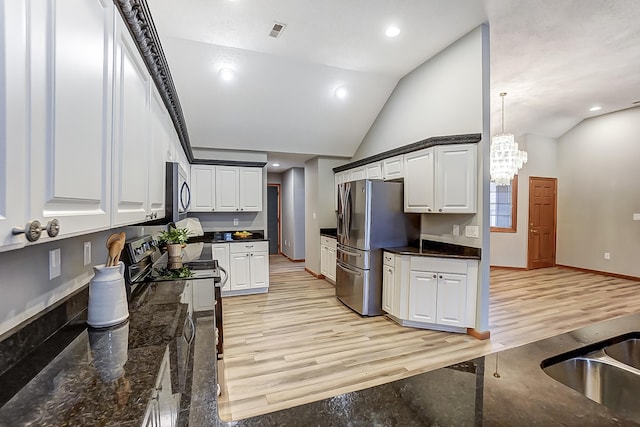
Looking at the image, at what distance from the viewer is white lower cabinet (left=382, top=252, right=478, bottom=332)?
310 centimetres

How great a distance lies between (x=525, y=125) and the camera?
5.96 meters

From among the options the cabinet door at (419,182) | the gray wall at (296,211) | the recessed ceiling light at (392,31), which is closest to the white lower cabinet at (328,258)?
the cabinet door at (419,182)

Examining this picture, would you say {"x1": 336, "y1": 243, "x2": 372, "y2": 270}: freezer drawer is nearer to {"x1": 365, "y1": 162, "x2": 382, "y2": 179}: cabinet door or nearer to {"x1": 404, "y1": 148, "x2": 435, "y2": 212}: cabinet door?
{"x1": 404, "y1": 148, "x2": 435, "y2": 212}: cabinet door

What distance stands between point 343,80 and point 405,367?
11.7ft

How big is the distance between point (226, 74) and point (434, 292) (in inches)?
142

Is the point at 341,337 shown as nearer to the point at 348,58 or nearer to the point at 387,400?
the point at 387,400

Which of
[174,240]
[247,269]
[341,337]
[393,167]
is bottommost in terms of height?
[341,337]

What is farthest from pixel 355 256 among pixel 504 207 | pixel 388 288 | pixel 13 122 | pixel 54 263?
pixel 504 207

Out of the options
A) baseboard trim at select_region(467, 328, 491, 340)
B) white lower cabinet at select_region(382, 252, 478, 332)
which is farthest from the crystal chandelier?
baseboard trim at select_region(467, 328, 491, 340)

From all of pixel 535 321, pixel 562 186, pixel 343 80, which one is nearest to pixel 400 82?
pixel 343 80

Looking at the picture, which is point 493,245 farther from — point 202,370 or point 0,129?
point 0,129

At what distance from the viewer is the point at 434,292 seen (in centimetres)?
323

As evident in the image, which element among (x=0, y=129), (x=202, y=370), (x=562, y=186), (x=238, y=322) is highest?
(x=562, y=186)

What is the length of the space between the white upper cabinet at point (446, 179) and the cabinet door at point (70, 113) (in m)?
3.02
